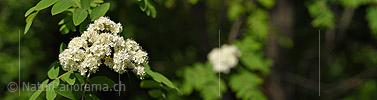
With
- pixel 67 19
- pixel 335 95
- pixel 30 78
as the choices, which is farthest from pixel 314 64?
pixel 67 19

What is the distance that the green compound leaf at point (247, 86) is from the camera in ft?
10.4

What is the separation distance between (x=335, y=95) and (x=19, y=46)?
4256mm

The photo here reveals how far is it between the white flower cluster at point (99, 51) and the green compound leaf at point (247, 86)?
1.76 meters

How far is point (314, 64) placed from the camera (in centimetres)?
702

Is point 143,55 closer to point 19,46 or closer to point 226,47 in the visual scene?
point 226,47

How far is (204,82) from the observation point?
329 cm

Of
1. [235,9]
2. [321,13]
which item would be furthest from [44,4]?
[321,13]

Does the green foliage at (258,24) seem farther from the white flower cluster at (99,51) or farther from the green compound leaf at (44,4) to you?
the green compound leaf at (44,4)

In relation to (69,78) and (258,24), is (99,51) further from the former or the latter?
(258,24)

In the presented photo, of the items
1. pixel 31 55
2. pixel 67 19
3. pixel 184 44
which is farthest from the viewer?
pixel 184 44

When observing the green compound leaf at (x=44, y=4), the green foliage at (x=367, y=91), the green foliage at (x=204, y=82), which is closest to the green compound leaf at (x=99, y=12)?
the green compound leaf at (x=44, y=4)

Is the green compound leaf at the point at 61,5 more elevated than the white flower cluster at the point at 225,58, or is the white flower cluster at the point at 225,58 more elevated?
the green compound leaf at the point at 61,5

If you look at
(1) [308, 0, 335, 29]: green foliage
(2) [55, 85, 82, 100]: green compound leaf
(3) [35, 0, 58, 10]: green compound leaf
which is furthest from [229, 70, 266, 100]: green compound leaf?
(3) [35, 0, 58, 10]: green compound leaf

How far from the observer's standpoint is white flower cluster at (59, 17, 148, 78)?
144 centimetres
